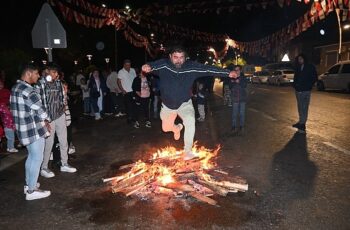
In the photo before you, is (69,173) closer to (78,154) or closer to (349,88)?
(78,154)

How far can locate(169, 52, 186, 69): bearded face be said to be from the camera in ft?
19.0

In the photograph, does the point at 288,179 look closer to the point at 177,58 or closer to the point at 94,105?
the point at 177,58

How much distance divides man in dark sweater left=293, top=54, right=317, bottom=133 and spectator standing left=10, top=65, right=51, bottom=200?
6.96 metres

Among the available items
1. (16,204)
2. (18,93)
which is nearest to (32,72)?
(18,93)

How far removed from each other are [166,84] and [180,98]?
33 cm

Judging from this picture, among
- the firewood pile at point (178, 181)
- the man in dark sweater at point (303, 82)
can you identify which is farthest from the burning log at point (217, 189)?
the man in dark sweater at point (303, 82)

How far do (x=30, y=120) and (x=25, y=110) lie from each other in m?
0.16

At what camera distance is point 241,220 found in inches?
172

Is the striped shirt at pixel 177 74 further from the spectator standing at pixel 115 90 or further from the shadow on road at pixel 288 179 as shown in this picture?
the spectator standing at pixel 115 90

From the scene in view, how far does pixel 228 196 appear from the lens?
5.15 m

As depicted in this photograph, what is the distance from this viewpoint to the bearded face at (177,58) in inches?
228

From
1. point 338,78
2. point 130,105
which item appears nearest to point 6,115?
point 130,105

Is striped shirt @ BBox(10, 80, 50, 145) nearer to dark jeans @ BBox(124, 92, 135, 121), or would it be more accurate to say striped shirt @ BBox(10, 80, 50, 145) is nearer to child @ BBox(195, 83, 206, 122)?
dark jeans @ BBox(124, 92, 135, 121)

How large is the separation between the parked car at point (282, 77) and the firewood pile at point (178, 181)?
26.8 m
